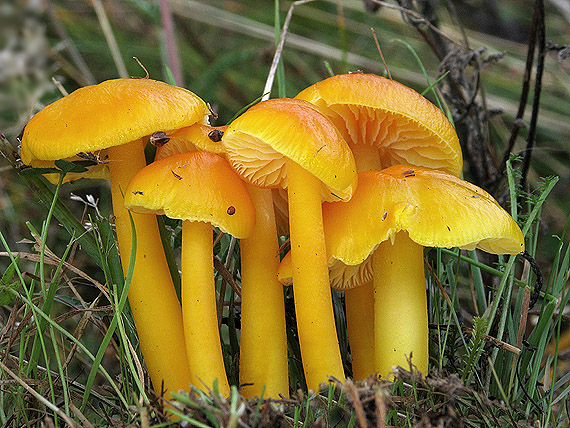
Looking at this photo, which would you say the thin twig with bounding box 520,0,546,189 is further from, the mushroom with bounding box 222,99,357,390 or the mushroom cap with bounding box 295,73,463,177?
the mushroom with bounding box 222,99,357,390

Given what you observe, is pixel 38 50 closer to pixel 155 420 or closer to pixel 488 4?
pixel 155 420

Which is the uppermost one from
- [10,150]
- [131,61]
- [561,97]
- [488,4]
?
[488,4]

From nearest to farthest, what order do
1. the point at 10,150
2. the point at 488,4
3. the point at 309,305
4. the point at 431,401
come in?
1. the point at 431,401
2. the point at 309,305
3. the point at 10,150
4. the point at 488,4

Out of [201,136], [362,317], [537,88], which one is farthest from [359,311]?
[537,88]

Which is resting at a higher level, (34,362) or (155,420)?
(34,362)

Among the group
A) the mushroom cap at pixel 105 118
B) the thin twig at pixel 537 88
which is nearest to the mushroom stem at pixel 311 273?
the mushroom cap at pixel 105 118

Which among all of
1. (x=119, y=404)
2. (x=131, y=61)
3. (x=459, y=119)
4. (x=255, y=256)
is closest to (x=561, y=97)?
(x=459, y=119)

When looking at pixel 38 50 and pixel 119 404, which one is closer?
pixel 119 404
